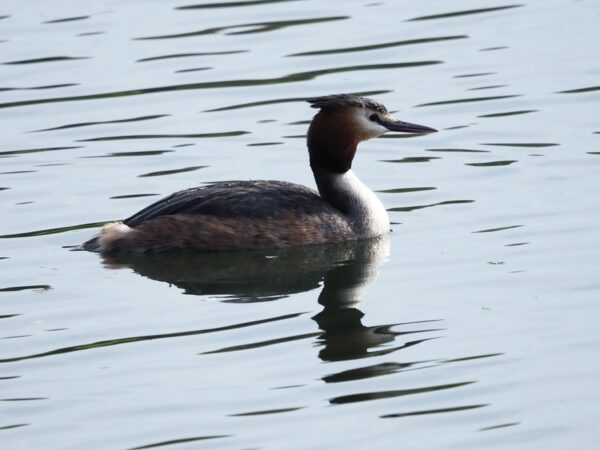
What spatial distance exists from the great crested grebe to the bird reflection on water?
9 centimetres

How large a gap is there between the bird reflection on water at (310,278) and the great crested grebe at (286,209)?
87 millimetres

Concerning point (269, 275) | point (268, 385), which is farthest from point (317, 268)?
point (268, 385)

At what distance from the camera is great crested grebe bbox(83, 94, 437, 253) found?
11.6 m

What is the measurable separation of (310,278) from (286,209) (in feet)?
3.10

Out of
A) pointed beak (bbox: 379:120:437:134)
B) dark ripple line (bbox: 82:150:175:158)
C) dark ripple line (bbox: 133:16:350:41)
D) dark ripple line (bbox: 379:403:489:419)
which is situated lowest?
dark ripple line (bbox: 379:403:489:419)

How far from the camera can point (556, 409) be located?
805 cm

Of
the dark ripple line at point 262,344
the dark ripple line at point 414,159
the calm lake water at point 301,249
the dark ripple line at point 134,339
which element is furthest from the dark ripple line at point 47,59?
the dark ripple line at point 262,344

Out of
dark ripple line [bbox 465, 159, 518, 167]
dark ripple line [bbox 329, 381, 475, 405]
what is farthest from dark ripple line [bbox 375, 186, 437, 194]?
dark ripple line [bbox 329, 381, 475, 405]

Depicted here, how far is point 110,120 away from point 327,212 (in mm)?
3633

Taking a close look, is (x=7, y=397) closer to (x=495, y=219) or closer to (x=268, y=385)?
(x=268, y=385)

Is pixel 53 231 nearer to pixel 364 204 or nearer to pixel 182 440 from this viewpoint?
pixel 364 204

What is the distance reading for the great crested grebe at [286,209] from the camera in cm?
1159

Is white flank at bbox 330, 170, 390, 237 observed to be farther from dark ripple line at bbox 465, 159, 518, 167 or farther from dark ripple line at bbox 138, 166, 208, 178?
dark ripple line at bbox 138, 166, 208, 178

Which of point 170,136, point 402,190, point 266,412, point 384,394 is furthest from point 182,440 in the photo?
point 170,136
